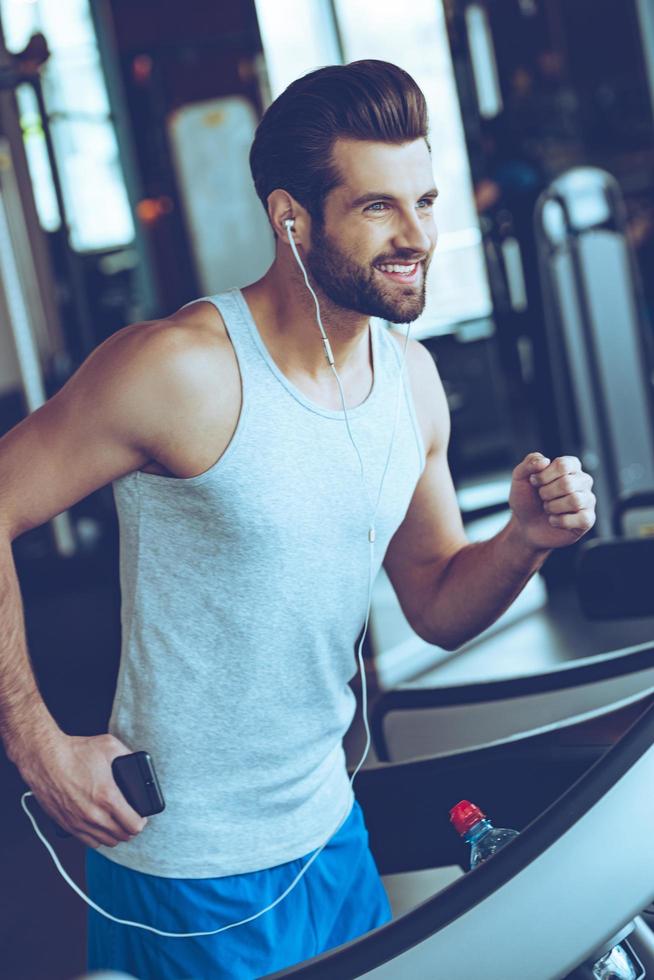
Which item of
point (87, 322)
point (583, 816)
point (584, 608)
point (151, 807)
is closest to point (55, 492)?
point (151, 807)

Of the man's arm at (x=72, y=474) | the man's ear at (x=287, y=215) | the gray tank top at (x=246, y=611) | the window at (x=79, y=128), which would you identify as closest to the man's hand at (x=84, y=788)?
the man's arm at (x=72, y=474)

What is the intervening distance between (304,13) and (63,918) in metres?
2.97

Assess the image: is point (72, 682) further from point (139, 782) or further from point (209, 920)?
point (139, 782)

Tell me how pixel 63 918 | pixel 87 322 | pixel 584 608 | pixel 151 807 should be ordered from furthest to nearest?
pixel 87 322, pixel 63 918, pixel 584 608, pixel 151 807

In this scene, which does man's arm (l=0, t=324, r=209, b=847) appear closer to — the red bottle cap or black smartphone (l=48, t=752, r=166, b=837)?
black smartphone (l=48, t=752, r=166, b=837)

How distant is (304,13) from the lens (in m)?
4.06

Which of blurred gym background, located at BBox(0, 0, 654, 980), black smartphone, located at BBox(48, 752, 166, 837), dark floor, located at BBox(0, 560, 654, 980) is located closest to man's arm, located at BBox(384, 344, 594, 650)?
black smartphone, located at BBox(48, 752, 166, 837)

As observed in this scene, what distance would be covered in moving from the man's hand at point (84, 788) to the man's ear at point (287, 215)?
1.80 feet

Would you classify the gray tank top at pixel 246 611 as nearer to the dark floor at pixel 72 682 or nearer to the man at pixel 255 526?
the man at pixel 255 526

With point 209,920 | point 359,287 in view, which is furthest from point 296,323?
point 209,920

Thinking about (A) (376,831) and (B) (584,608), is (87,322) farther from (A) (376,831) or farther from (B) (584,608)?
(A) (376,831)

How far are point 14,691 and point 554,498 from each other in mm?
571

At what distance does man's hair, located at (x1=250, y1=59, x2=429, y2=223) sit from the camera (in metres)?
1.20

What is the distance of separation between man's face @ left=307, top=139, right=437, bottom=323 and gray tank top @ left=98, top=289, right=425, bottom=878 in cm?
12
